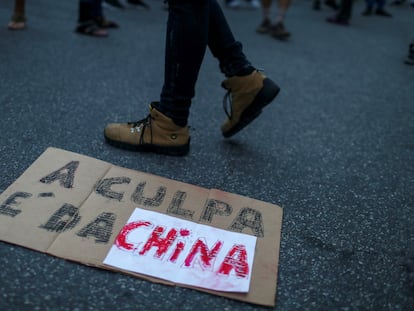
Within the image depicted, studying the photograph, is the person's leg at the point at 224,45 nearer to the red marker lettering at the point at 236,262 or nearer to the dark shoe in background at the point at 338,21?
the red marker lettering at the point at 236,262

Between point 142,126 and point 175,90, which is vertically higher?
point 175,90

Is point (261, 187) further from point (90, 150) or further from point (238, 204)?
point (90, 150)


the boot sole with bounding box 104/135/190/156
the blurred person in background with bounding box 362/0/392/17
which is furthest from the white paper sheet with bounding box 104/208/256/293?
the blurred person in background with bounding box 362/0/392/17

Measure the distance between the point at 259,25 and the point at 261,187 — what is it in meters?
1.88

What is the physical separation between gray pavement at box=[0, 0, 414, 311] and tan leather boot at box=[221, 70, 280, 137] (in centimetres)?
11

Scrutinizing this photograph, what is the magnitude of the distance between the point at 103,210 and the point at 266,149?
56cm

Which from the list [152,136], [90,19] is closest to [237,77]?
[152,136]

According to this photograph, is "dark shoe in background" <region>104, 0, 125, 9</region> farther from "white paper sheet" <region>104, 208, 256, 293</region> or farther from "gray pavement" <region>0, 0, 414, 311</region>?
"white paper sheet" <region>104, 208, 256, 293</region>

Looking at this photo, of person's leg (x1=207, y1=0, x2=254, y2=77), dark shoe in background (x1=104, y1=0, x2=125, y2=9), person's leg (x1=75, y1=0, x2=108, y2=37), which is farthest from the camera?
dark shoe in background (x1=104, y1=0, x2=125, y2=9)

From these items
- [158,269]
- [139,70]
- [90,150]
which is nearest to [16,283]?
[158,269]

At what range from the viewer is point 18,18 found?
6.62ft

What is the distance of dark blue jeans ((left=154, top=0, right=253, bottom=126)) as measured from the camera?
1046mm

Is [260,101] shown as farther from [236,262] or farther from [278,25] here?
[278,25]

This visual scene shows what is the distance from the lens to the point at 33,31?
2.03 meters
